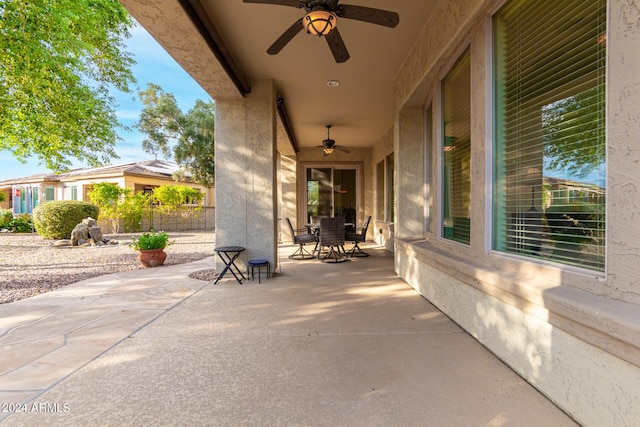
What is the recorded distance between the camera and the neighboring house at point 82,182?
15515 millimetres

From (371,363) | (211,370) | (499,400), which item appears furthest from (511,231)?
(211,370)

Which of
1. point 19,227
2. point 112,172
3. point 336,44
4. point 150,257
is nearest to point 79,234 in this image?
point 150,257

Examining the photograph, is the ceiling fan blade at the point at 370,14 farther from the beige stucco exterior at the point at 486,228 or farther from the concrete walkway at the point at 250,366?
the concrete walkway at the point at 250,366

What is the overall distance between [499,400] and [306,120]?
6.79m

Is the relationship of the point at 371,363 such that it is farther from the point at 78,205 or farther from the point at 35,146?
the point at 78,205

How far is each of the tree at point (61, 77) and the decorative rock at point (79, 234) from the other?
7.27 feet

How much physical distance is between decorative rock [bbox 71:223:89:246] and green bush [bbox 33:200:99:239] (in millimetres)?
981

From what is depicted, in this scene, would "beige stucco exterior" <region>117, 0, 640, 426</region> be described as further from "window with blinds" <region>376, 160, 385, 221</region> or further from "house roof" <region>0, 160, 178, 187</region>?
"house roof" <region>0, 160, 178, 187</region>

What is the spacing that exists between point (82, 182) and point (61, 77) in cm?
1302

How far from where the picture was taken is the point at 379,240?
9461 mm

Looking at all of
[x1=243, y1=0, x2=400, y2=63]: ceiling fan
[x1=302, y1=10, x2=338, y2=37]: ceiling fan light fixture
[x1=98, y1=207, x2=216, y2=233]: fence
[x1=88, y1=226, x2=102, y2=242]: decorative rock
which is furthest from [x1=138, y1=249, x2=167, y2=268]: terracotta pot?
[x1=98, y1=207, x2=216, y2=233]: fence

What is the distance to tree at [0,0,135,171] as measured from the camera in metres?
5.13

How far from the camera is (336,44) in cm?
301

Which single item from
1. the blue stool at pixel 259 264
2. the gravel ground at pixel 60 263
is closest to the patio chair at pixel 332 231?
the blue stool at pixel 259 264
